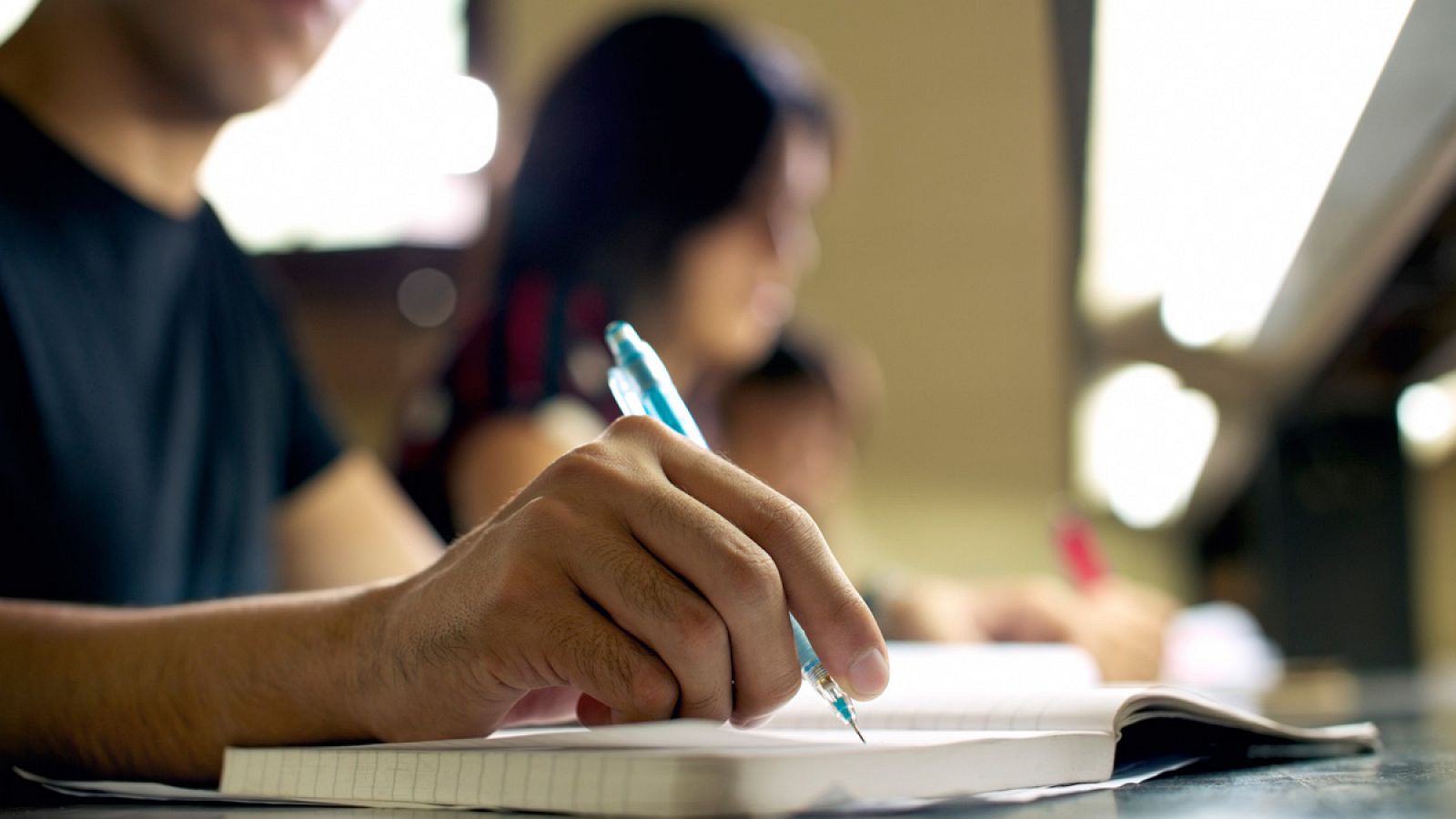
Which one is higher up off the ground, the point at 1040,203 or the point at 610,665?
the point at 1040,203

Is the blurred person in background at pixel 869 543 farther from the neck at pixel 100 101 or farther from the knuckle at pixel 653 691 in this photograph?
the neck at pixel 100 101

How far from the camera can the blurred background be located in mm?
662

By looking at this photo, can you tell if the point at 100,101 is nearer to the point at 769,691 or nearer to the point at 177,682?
the point at 177,682

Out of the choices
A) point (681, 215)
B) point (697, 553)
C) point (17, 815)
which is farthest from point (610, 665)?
point (681, 215)

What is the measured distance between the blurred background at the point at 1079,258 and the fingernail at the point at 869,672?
0.34 m

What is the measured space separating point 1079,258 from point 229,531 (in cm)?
69

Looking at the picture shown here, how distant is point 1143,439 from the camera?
1.90m

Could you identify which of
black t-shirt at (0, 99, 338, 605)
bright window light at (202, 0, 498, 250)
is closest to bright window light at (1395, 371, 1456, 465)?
black t-shirt at (0, 99, 338, 605)

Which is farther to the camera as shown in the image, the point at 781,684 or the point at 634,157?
the point at 634,157

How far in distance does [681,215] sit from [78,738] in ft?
2.53

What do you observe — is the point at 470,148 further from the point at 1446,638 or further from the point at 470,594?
the point at 1446,638

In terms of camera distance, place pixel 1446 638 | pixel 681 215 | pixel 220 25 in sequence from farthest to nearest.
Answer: pixel 1446 638, pixel 681 215, pixel 220 25

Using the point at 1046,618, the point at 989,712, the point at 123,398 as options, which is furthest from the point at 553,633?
the point at 1046,618

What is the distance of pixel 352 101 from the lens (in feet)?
7.48
